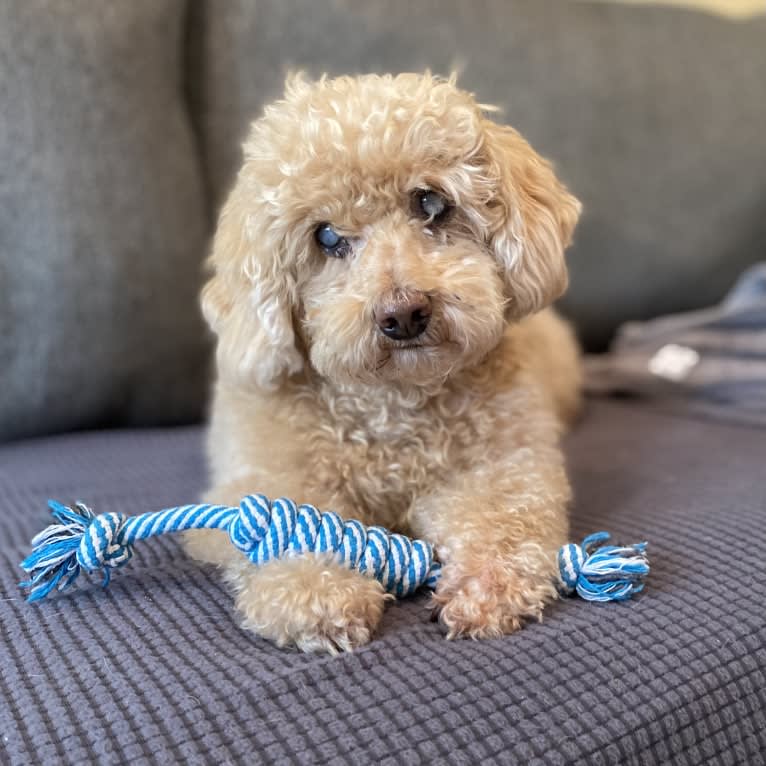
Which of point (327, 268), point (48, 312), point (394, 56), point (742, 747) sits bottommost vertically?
point (742, 747)

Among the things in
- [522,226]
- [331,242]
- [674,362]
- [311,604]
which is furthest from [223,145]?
[311,604]

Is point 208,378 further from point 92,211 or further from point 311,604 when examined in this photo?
point 311,604

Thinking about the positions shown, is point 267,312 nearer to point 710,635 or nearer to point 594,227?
point 710,635

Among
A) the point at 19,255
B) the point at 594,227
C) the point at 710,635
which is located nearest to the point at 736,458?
the point at 710,635

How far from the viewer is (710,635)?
2.65 feet

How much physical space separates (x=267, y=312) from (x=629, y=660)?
22.9 inches

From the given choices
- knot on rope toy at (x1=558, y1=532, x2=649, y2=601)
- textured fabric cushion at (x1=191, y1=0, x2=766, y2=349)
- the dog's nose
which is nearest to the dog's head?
the dog's nose

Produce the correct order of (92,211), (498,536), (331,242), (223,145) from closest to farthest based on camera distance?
(498,536) < (331,242) < (92,211) < (223,145)

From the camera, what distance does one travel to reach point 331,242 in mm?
1052

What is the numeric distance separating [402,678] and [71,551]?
38 cm

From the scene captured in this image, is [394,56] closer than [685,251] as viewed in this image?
Yes

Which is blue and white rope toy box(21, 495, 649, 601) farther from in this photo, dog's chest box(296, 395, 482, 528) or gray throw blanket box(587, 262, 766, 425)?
gray throw blanket box(587, 262, 766, 425)

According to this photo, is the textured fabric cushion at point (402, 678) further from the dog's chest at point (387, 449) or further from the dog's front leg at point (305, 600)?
the dog's chest at point (387, 449)

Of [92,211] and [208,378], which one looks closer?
[92,211]
